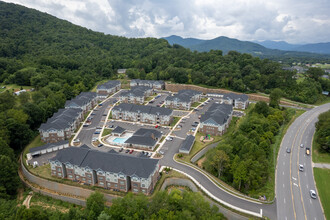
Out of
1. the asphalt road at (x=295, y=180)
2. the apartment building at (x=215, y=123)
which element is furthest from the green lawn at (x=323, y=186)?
the apartment building at (x=215, y=123)

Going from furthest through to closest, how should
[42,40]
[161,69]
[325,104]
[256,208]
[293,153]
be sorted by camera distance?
[42,40] < [161,69] < [325,104] < [293,153] < [256,208]

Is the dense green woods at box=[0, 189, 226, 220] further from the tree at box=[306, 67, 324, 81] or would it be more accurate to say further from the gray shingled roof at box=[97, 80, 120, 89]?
the tree at box=[306, 67, 324, 81]

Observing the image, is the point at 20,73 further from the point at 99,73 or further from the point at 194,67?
the point at 194,67

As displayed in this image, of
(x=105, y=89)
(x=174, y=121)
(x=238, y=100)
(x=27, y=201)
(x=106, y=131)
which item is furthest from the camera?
(x=105, y=89)

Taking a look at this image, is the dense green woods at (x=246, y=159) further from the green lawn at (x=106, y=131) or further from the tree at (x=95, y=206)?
the green lawn at (x=106, y=131)

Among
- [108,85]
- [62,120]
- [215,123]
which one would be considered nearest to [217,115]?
[215,123]

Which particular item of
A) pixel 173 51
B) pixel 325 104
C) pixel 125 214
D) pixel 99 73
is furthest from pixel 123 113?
pixel 173 51

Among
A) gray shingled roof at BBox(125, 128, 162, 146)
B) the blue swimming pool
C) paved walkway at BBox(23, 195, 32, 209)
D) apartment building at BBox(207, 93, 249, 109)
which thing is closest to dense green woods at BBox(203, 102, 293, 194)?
gray shingled roof at BBox(125, 128, 162, 146)

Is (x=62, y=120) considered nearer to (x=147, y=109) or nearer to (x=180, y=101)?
(x=147, y=109)
